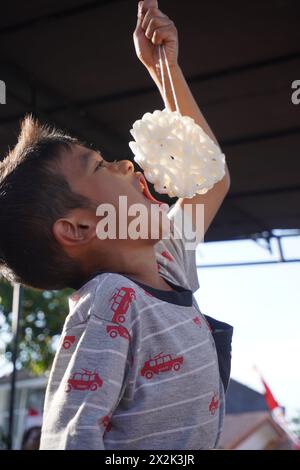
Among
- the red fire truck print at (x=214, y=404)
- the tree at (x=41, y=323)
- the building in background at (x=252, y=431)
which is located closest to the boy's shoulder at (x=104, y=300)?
the red fire truck print at (x=214, y=404)

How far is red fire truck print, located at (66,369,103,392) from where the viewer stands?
101cm

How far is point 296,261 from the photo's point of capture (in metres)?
5.06

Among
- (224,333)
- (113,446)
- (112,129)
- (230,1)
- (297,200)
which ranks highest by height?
(230,1)

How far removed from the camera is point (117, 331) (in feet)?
3.53

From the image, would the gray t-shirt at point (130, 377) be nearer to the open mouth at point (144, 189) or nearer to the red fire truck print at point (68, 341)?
the red fire truck print at point (68, 341)

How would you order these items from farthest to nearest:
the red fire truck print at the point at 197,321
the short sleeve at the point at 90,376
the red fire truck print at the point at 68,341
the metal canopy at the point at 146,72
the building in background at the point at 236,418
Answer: the building in background at the point at 236,418 < the metal canopy at the point at 146,72 < the red fire truck print at the point at 197,321 < the red fire truck print at the point at 68,341 < the short sleeve at the point at 90,376

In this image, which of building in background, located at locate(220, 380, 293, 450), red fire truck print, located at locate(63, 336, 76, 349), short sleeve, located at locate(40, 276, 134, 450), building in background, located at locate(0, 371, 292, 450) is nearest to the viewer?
short sleeve, located at locate(40, 276, 134, 450)

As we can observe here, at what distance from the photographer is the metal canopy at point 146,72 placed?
2.81m

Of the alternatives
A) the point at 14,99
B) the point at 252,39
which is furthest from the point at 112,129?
the point at 252,39

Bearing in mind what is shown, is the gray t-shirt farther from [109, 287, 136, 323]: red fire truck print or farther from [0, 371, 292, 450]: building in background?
[0, 371, 292, 450]: building in background

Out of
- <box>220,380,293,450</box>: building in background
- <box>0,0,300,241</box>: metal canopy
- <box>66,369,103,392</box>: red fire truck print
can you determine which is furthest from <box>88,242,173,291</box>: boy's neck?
<box>220,380,293,450</box>: building in background

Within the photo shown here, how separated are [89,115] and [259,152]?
0.99 meters

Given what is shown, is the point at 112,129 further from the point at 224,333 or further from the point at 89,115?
the point at 224,333

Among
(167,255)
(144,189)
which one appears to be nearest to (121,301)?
(144,189)
